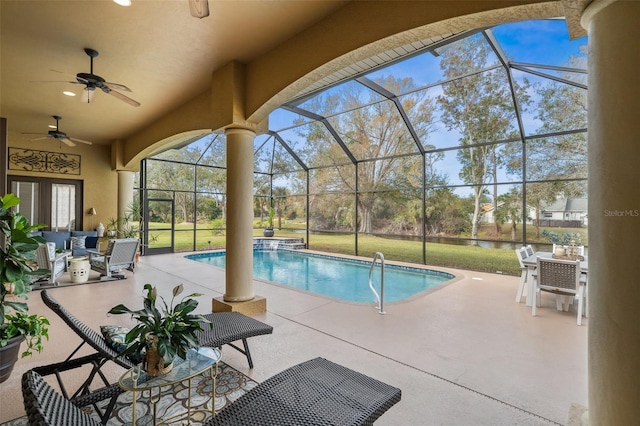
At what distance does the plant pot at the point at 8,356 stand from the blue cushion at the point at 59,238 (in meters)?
7.31

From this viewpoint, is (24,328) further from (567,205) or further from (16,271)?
(567,205)

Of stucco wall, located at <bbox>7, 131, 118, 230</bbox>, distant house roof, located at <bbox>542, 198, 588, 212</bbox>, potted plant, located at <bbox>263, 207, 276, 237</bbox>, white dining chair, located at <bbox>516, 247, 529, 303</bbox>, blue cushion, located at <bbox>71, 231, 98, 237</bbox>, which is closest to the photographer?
white dining chair, located at <bbox>516, 247, 529, 303</bbox>

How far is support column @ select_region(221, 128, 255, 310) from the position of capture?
4.20 metres

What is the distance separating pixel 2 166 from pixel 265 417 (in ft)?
15.2

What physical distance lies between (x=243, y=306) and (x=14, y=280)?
93.0 inches

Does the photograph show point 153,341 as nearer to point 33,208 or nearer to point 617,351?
point 617,351

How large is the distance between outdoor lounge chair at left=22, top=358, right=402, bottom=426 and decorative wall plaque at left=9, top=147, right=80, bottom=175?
9776mm

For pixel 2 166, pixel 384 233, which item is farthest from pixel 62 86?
pixel 384 233

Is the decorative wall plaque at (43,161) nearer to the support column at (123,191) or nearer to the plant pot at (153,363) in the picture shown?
the support column at (123,191)

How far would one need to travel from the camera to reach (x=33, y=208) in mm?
8523

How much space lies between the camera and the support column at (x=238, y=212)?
420 cm

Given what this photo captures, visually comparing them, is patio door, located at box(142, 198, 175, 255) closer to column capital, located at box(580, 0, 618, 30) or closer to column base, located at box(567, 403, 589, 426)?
column base, located at box(567, 403, 589, 426)

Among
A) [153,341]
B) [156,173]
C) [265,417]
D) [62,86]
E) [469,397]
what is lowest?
[469,397]

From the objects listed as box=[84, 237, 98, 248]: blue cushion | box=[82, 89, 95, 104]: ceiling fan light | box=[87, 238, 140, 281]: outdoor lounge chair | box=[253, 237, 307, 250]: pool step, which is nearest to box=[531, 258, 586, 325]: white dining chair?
box=[82, 89, 95, 104]: ceiling fan light
